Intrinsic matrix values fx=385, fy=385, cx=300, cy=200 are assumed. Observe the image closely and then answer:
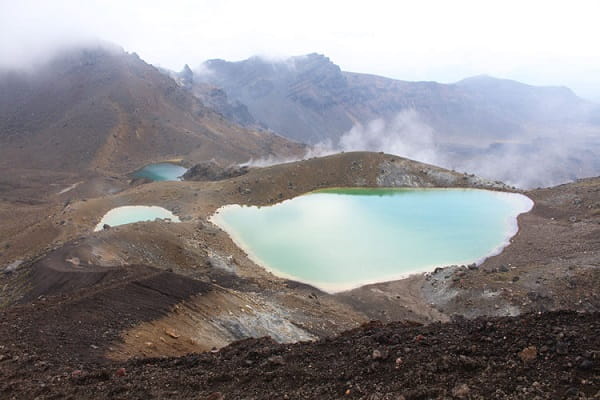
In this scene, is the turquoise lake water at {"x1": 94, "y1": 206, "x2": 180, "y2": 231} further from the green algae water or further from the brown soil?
the brown soil

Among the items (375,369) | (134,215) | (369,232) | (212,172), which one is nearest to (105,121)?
(212,172)

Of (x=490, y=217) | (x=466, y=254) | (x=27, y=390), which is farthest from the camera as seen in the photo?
(x=490, y=217)

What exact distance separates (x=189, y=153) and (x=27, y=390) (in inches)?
4075

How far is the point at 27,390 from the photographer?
9.55 meters

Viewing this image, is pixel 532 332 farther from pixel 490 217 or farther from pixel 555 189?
pixel 555 189

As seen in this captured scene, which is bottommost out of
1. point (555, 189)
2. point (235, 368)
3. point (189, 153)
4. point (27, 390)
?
point (27, 390)

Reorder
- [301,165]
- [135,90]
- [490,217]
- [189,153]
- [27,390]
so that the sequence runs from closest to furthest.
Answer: [27,390]
[490,217]
[301,165]
[189,153]
[135,90]

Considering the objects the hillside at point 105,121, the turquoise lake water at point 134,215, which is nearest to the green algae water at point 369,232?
the turquoise lake water at point 134,215

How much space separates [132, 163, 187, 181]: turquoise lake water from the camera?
277 ft

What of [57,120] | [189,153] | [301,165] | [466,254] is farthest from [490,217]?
[57,120]

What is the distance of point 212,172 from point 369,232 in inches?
1487

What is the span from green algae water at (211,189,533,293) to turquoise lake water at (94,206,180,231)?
5.80 m

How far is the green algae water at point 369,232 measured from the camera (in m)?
29.9

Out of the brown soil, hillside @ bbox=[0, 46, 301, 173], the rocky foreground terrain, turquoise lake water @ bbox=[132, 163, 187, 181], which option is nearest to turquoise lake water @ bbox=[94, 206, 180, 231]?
the rocky foreground terrain
